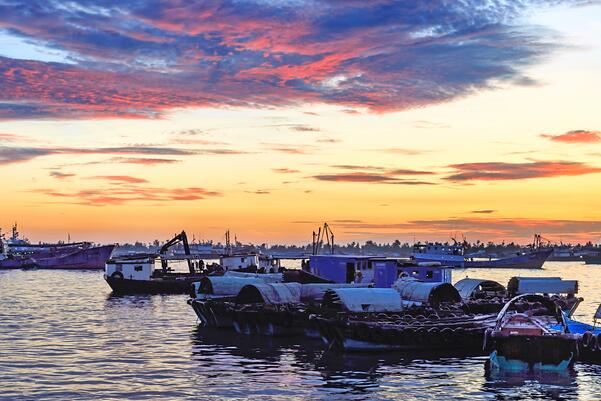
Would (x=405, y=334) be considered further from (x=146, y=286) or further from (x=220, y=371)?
(x=146, y=286)

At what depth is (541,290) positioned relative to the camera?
66125 mm

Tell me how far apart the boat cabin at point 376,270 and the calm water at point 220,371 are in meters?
16.4

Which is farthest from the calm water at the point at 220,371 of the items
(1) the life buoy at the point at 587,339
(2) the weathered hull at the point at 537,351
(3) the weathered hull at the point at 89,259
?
(3) the weathered hull at the point at 89,259

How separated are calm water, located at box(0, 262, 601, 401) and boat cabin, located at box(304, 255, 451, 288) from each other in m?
16.4

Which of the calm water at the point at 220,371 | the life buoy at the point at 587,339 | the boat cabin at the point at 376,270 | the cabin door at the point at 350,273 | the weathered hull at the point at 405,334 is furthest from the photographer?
the cabin door at the point at 350,273

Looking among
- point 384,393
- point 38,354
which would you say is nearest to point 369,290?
point 384,393

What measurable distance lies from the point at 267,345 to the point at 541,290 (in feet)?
91.6

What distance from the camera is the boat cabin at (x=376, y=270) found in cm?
6812

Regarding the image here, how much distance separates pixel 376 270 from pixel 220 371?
102 ft

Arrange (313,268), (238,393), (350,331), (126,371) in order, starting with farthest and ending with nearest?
1. (313,268)
2. (350,331)
3. (126,371)
4. (238,393)

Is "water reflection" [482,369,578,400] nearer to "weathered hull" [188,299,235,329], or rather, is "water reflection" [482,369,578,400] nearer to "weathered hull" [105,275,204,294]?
"weathered hull" [188,299,235,329]

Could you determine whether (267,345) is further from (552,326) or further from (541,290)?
(541,290)

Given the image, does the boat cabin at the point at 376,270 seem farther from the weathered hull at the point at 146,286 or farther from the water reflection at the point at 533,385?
the weathered hull at the point at 146,286

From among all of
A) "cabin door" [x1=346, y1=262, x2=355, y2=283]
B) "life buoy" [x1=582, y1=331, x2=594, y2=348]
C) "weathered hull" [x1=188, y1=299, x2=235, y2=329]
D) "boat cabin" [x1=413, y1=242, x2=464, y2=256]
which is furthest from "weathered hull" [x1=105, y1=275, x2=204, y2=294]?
"boat cabin" [x1=413, y1=242, x2=464, y2=256]
